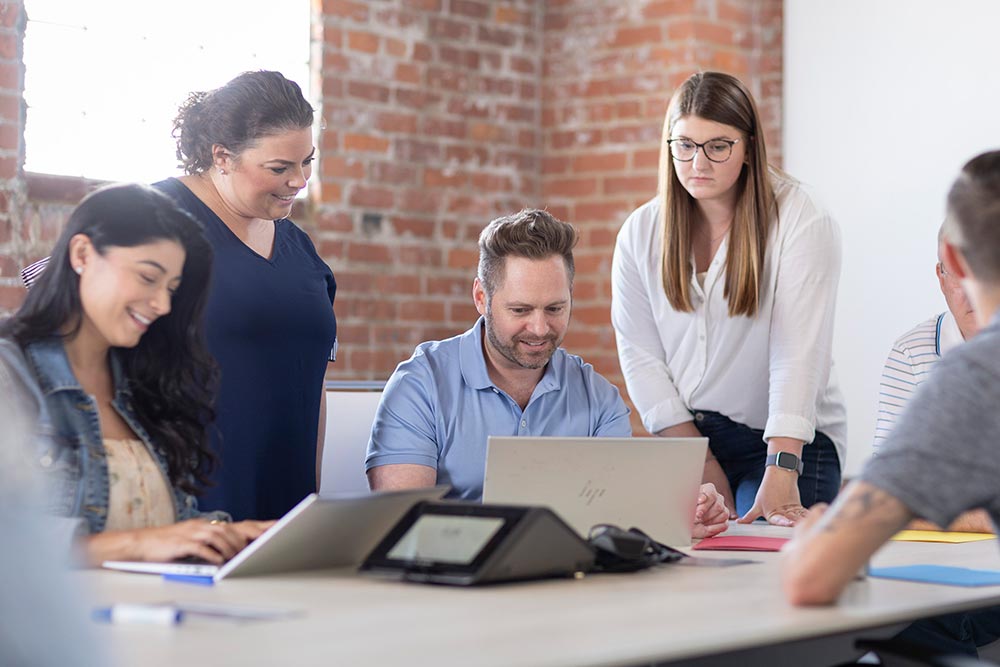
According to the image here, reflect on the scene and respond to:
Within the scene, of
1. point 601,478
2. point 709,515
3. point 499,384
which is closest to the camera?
point 601,478

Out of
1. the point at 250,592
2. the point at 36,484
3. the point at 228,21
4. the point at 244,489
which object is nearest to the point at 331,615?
the point at 250,592

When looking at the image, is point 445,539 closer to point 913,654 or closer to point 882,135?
point 913,654

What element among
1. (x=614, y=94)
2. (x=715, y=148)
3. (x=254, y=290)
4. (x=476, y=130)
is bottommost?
(x=254, y=290)

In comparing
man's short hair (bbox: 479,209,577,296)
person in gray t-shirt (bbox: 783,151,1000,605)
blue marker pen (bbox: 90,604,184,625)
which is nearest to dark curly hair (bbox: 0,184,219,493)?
blue marker pen (bbox: 90,604,184,625)

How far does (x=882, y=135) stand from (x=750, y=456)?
162 centimetres

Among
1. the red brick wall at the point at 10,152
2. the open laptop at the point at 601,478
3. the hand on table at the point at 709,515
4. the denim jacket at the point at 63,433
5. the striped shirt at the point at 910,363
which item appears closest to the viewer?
the denim jacket at the point at 63,433

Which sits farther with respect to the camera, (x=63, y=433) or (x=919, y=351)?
Result: (x=919, y=351)

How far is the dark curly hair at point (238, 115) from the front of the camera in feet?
8.93

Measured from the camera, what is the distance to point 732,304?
3.12 m

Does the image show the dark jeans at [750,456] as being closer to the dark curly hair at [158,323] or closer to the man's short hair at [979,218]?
the dark curly hair at [158,323]

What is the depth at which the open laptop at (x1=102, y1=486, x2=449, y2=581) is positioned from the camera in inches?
72.8

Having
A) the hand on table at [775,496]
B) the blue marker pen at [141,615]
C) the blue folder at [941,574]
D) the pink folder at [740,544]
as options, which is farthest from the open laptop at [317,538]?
the hand on table at [775,496]

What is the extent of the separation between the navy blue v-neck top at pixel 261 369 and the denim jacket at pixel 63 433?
619mm

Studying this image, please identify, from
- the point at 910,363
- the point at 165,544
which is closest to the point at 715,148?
the point at 910,363
